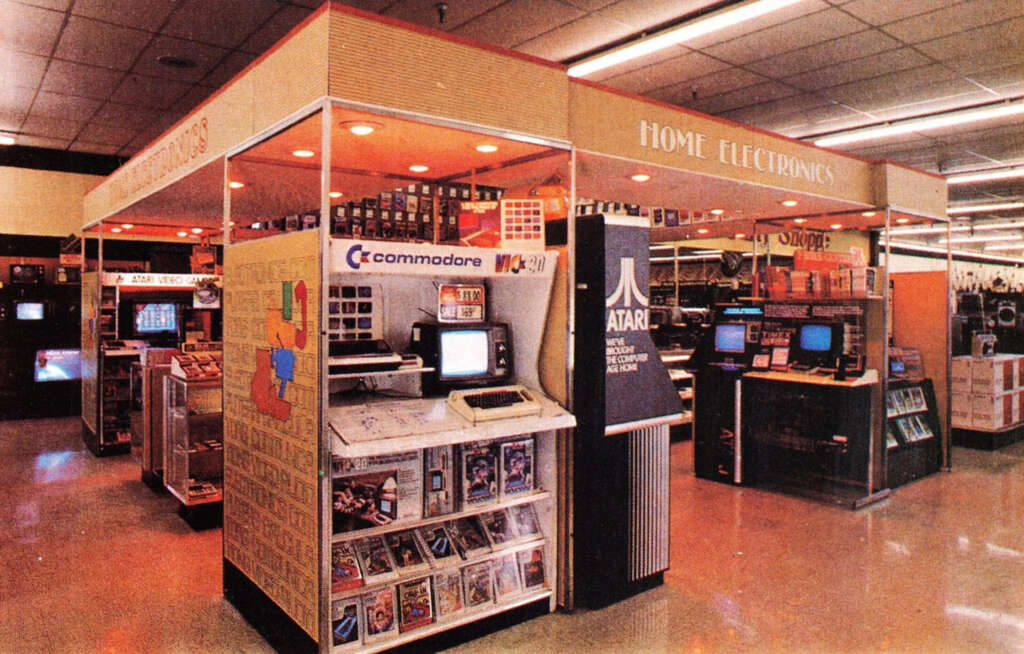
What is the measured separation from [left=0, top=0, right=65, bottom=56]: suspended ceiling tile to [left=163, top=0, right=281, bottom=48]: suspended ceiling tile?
87 centimetres

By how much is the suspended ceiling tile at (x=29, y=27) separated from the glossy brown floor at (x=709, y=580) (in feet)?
13.0

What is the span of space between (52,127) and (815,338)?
9639mm

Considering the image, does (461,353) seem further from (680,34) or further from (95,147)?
(95,147)

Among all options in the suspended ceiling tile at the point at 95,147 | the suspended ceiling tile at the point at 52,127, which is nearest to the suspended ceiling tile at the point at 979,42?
the suspended ceiling tile at the point at 52,127

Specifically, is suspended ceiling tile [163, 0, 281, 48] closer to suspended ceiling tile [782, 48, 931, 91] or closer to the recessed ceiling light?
the recessed ceiling light

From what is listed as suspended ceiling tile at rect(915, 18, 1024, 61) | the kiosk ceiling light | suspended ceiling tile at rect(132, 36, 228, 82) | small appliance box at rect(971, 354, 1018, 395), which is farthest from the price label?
small appliance box at rect(971, 354, 1018, 395)

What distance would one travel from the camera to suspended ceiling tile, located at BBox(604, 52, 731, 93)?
22.4ft

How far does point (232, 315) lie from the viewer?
12.8 feet

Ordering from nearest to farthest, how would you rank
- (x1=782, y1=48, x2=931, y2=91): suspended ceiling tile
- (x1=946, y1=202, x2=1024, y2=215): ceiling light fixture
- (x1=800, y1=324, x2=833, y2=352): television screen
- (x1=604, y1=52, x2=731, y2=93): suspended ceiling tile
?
(x1=800, y1=324, x2=833, y2=352): television screen < (x1=782, y1=48, x2=931, y2=91): suspended ceiling tile < (x1=604, y1=52, x2=731, y2=93): suspended ceiling tile < (x1=946, y1=202, x2=1024, y2=215): ceiling light fixture

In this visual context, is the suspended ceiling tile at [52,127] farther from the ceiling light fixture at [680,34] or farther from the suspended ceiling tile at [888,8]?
the suspended ceiling tile at [888,8]

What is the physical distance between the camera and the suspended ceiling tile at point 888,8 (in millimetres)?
5477

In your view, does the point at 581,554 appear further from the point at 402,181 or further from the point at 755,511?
the point at 402,181

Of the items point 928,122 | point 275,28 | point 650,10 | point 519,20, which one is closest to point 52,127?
point 275,28

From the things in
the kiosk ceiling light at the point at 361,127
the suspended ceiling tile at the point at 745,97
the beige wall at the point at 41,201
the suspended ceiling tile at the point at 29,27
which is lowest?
the kiosk ceiling light at the point at 361,127
